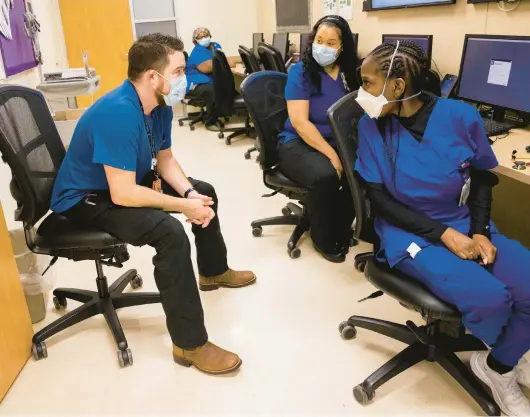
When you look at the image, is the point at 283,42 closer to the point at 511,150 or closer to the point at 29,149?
the point at 511,150

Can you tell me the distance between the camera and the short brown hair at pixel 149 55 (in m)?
1.69

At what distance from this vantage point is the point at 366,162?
159 centimetres

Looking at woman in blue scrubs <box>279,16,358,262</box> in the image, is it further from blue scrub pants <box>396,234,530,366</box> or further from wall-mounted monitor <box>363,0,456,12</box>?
blue scrub pants <box>396,234,530,366</box>

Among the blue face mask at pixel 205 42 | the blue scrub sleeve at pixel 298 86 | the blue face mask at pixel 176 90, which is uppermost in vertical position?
the blue face mask at pixel 205 42

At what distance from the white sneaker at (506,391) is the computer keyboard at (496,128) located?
1033 millimetres

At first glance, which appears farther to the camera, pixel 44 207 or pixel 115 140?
pixel 44 207

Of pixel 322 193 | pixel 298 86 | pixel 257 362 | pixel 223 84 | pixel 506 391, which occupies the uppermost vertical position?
pixel 298 86

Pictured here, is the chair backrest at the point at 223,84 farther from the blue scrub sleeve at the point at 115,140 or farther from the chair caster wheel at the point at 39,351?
the chair caster wheel at the point at 39,351

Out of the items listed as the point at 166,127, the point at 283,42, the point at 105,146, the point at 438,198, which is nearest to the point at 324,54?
the point at 166,127

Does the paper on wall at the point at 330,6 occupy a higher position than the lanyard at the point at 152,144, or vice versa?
the paper on wall at the point at 330,6

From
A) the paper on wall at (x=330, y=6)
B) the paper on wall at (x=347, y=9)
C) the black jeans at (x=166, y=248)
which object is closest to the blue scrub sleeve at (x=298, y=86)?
the black jeans at (x=166, y=248)

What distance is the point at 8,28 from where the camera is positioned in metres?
3.06

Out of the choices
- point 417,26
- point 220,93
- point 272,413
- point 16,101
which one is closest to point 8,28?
point 16,101

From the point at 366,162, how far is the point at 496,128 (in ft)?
2.91
